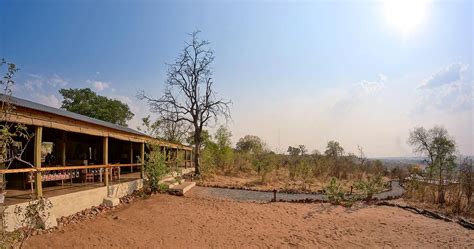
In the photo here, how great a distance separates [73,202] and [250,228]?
4847mm

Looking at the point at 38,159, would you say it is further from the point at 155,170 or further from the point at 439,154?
the point at 439,154

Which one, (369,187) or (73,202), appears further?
(369,187)

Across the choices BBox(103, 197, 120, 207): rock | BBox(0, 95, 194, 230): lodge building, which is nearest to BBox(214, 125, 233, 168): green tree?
BBox(0, 95, 194, 230): lodge building

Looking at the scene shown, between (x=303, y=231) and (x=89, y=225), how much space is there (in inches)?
214

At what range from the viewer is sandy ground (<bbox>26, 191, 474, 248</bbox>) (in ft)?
22.1

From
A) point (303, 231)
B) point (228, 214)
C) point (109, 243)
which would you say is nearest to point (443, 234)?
point (303, 231)

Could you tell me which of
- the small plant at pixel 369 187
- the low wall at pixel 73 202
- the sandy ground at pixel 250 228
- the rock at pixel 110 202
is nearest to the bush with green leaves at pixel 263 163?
the small plant at pixel 369 187

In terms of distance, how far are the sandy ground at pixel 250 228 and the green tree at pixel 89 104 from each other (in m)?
29.2

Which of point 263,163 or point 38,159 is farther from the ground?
point 38,159

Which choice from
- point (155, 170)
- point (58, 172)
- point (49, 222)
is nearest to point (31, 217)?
point (49, 222)

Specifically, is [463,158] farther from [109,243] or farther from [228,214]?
[109,243]

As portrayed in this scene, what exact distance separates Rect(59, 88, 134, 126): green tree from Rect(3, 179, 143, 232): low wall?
1119 inches

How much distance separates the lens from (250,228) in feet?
26.5

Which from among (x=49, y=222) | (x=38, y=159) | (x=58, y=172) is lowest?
(x=49, y=222)
